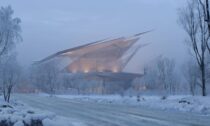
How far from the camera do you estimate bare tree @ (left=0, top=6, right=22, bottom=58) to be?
37344 mm

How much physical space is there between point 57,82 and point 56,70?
11.1 ft

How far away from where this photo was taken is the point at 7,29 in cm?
3759

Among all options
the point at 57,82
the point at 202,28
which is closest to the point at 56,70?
the point at 57,82

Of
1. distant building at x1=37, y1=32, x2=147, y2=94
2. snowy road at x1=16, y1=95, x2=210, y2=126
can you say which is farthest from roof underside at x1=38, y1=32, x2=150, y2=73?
snowy road at x1=16, y1=95, x2=210, y2=126

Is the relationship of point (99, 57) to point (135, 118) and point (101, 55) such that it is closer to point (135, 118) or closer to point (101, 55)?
point (101, 55)

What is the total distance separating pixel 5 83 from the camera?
41.8m

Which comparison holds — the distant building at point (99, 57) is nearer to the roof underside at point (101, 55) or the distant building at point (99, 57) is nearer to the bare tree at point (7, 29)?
the roof underside at point (101, 55)

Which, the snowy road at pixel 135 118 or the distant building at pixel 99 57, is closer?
the snowy road at pixel 135 118

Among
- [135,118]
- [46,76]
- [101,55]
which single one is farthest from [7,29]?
[101,55]

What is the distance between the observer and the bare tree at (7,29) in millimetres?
37344

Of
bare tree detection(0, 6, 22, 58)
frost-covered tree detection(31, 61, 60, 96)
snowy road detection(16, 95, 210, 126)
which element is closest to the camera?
snowy road detection(16, 95, 210, 126)

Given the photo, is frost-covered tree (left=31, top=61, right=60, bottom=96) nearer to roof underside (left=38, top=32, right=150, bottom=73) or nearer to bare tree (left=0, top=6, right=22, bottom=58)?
roof underside (left=38, top=32, right=150, bottom=73)

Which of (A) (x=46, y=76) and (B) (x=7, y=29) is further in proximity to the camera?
(A) (x=46, y=76)

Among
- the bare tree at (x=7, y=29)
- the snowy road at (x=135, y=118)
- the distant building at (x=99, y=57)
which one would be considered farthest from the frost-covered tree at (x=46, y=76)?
the snowy road at (x=135, y=118)
